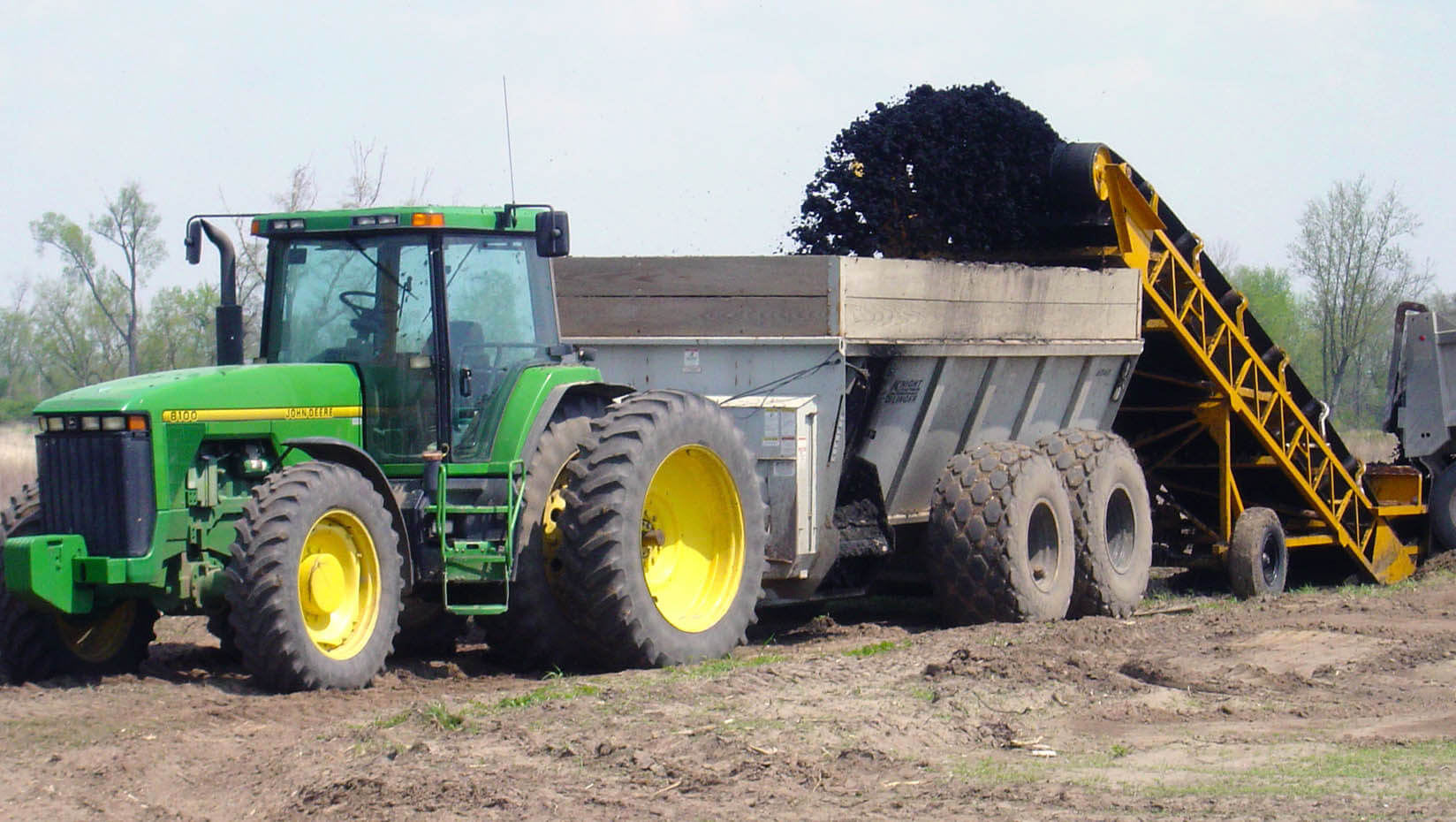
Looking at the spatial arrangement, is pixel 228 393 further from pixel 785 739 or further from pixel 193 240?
pixel 785 739

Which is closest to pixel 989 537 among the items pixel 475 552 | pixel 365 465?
pixel 475 552

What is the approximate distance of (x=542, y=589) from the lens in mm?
7934

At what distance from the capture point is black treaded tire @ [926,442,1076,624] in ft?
33.0

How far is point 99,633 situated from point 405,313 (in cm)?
210

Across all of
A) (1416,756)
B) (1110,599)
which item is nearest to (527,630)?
(1416,756)

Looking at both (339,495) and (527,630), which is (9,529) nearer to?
(339,495)

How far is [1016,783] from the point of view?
5.60m

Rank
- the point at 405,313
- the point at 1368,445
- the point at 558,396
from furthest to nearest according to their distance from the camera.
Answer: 1. the point at 1368,445
2. the point at 558,396
3. the point at 405,313

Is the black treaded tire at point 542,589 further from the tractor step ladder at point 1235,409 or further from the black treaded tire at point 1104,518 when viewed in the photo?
the tractor step ladder at point 1235,409

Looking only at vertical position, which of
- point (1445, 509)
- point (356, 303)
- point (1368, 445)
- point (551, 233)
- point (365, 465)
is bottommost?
point (1368, 445)

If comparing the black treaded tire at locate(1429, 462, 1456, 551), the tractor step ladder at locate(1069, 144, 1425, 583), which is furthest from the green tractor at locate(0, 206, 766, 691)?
the black treaded tire at locate(1429, 462, 1456, 551)

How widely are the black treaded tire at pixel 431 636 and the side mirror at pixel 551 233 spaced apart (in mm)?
1990

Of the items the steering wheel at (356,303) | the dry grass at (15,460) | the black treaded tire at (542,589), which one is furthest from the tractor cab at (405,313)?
the dry grass at (15,460)

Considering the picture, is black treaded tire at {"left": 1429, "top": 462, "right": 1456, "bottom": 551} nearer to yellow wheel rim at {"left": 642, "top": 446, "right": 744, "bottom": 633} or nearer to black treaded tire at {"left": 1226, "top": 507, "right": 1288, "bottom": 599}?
black treaded tire at {"left": 1226, "top": 507, "right": 1288, "bottom": 599}
